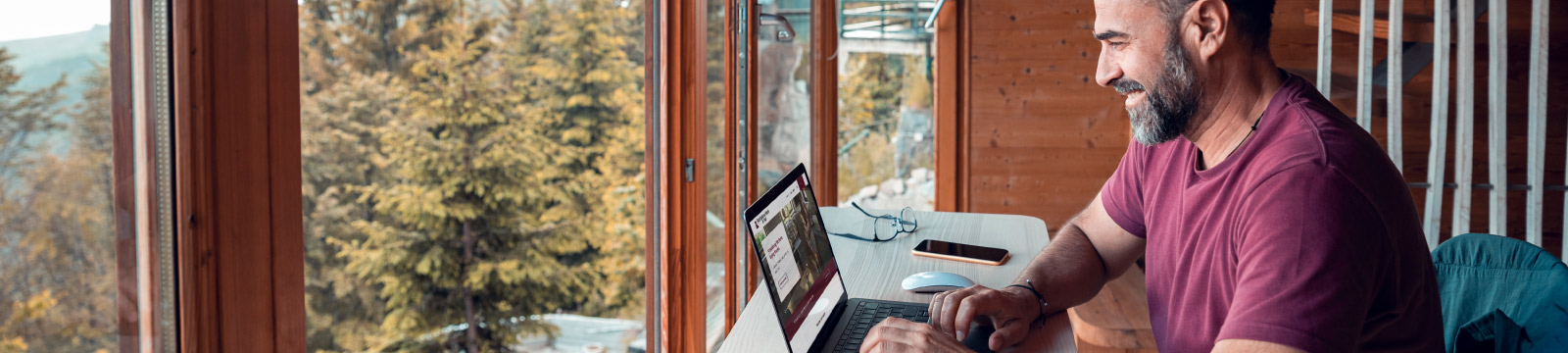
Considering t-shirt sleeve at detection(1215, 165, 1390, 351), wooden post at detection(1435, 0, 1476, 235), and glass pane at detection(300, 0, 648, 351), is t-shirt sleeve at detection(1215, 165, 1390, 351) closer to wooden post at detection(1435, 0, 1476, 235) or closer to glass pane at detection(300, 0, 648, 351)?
glass pane at detection(300, 0, 648, 351)

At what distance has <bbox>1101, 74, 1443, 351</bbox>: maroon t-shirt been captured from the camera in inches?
36.2

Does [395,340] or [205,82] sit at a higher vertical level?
[205,82]

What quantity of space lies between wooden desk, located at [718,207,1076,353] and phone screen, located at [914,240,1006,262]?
0.03 meters

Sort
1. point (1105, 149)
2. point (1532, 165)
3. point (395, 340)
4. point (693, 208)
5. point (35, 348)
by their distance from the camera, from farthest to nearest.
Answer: point (1105, 149), point (1532, 165), point (693, 208), point (395, 340), point (35, 348)

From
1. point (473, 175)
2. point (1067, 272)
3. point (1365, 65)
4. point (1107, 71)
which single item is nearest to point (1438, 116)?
point (1365, 65)

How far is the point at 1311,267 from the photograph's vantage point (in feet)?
3.02

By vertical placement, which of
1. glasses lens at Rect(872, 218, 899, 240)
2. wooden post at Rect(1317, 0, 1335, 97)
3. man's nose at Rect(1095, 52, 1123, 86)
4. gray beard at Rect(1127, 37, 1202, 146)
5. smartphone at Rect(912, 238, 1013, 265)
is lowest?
smartphone at Rect(912, 238, 1013, 265)

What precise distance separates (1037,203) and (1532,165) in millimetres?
2103

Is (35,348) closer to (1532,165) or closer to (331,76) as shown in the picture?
(331,76)

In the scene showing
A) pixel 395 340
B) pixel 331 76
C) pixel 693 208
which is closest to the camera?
pixel 331 76

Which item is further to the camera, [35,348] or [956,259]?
[956,259]

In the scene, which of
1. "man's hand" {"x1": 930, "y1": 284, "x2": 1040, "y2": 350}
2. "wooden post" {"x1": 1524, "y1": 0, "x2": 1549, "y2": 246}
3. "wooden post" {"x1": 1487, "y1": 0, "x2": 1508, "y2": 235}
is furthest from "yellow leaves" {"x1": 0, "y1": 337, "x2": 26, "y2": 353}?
"wooden post" {"x1": 1524, "y1": 0, "x2": 1549, "y2": 246}

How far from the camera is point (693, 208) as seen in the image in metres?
2.22

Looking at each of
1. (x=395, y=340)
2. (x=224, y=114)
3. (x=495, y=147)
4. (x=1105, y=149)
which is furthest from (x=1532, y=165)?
(x=224, y=114)
